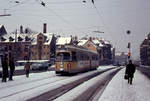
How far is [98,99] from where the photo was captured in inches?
456

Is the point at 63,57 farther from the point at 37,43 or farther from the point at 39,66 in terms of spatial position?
the point at 37,43

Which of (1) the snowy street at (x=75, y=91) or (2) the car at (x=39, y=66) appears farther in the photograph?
(2) the car at (x=39, y=66)

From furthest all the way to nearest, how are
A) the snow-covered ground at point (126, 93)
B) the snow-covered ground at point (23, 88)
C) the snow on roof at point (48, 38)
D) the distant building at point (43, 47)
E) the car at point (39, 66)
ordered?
1. the snow on roof at point (48, 38)
2. the distant building at point (43, 47)
3. the car at point (39, 66)
4. the snow-covered ground at point (23, 88)
5. the snow-covered ground at point (126, 93)

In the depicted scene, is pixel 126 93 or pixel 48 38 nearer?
Answer: pixel 126 93

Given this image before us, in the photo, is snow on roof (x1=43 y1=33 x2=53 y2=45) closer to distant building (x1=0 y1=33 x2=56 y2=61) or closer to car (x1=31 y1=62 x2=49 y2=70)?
distant building (x1=0 y1=33 x2=56 y2=61)

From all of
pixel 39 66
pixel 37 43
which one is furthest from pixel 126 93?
pixel 37 43

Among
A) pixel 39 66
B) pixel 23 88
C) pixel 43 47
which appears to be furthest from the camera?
pixel 43 47

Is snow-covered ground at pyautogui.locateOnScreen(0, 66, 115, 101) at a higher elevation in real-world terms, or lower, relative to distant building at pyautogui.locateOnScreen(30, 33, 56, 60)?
lower

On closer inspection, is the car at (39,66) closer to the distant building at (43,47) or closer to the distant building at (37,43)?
the distant building at (37,43)

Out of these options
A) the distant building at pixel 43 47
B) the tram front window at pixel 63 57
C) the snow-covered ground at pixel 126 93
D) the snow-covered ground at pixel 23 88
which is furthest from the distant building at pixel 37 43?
the snow-covered ground at pixel 126 93

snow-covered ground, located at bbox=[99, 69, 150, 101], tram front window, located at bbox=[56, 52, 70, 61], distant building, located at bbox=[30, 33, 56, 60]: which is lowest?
snow-covered ground, located at bbox=[99, 69, 150, 101]

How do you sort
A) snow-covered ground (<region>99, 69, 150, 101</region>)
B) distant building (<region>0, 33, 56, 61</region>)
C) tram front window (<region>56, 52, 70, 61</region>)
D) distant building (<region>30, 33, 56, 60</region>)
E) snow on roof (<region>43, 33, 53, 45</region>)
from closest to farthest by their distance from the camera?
snow-covered ground (<region>99, 69, 150, 101</region>), tram front window (<region>56, 52, 70, 61</region>), distant building (<region>0, 33, 56, 61</region>), distant building (<region>30, 33, 56, 60</region>), snow on roof (<region>43, 33, 53, 45</region>)

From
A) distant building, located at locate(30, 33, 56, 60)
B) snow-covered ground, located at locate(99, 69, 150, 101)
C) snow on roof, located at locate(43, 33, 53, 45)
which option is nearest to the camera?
snow-covered ground, located at locate(99, 69, 150, 101)

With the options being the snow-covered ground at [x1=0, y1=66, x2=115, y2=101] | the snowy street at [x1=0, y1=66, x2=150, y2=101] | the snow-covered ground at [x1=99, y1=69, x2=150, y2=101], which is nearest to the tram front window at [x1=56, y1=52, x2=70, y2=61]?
the snow-covered ground at [x1=0, y1=66, x2=115, y2=101]
